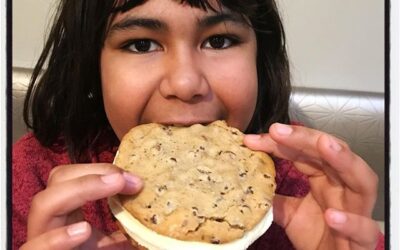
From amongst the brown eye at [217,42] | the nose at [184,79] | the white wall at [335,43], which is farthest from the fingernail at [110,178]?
the white wall at [335,43]

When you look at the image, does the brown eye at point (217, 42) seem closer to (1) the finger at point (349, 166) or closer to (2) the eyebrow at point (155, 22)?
(2) the eyebrow at point (155, 22)

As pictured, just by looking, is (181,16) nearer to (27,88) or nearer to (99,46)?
(99,46)

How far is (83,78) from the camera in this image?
2.95 ft

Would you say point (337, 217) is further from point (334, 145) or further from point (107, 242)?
point (107, 242)

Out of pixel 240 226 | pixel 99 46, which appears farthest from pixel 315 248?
pixel 99 46

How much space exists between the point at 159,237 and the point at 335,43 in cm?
55

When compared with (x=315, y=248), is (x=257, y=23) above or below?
above

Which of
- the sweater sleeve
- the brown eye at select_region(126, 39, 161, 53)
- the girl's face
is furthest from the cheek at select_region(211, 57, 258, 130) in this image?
the sweater sleeve

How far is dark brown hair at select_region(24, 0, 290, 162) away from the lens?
833 mm

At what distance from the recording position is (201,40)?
75 cm

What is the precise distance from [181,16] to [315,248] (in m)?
0.40

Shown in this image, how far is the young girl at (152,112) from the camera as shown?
63cm

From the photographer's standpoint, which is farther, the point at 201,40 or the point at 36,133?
the point at 36,133

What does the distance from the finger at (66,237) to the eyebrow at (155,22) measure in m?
0.30
